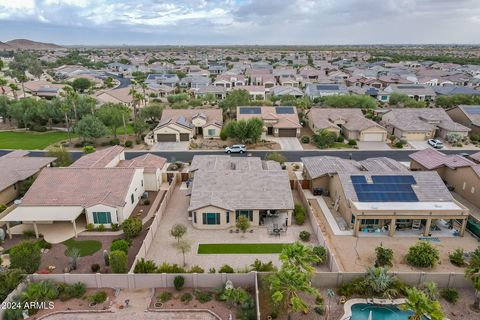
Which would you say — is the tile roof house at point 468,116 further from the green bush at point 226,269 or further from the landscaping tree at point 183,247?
the landscaping tree at point 183,247

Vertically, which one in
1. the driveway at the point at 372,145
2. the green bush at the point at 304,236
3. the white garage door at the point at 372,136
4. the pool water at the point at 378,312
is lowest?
the pool water at the point at 378,312

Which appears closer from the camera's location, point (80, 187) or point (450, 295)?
point (450, 295)

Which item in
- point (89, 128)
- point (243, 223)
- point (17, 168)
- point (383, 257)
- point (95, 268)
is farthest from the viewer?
point (89, 128)

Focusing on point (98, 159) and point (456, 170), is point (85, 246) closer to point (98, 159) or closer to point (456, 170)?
point (98, 159)

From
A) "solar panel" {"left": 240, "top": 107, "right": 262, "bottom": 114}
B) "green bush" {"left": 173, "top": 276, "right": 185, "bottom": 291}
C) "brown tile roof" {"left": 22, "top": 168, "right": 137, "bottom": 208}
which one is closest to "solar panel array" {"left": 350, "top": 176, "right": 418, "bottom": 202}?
"green bush" {"left": 173, "top": 276, "right": 185, "bottom": 291}

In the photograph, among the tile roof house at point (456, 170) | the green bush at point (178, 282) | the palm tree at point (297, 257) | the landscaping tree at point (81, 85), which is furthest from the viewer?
the landscaping tree at point (81, 85)

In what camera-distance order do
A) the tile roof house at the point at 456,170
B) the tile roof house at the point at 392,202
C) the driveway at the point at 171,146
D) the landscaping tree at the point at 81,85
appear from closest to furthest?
the tile roof house at the point at 392,202 → the tile roof house at the point at 456,170 → the driveway at the point at 171,146 → the landscaping tree at the point at 81,85

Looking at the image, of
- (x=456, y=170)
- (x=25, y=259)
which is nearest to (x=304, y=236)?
(x=25, y=259)

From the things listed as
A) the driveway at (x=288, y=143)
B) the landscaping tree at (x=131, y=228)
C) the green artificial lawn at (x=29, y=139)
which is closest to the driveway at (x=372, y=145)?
the driveway at (x=288, y=143)
